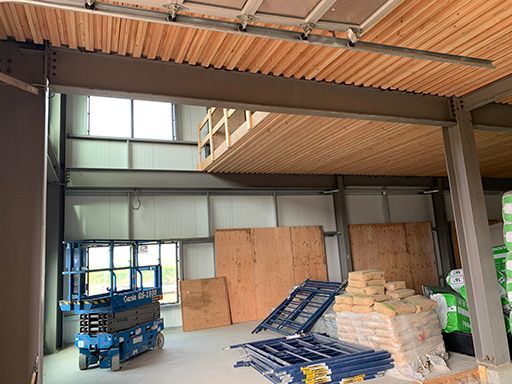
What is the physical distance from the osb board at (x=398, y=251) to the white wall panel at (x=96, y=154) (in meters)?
6.61

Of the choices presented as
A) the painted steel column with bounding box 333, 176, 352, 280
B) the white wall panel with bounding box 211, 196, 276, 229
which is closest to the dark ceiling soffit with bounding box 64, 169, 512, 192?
the painted steel column with bounding box 333, 176, 352, 280

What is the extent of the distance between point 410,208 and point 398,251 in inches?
62.3

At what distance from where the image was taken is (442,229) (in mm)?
11930

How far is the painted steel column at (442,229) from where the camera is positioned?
11.7 m

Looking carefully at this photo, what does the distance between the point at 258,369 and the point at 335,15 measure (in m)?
4.54

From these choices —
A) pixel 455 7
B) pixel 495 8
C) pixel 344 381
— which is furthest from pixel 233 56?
pixel 344 381

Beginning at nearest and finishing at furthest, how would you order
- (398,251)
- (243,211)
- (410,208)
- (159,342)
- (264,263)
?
(159,342) < (264,263) < (243,211) < (398,251) < (410,208)

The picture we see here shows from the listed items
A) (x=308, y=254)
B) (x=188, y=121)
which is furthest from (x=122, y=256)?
(x=308, y=254)

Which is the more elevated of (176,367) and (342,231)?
(342,231)

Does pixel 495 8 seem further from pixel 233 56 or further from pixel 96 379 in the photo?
pixel 96 379

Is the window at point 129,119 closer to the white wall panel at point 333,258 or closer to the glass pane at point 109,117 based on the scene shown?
the glass pane at point 109,117

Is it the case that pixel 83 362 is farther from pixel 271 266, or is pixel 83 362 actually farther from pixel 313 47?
pixel 313 47

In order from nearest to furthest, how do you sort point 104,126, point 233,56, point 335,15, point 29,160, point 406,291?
1. point 335,15
2. point 29,160
3. point 233,56
4. point 406,291
5. point 104,126

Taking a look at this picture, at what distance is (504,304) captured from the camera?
17.5 ft
